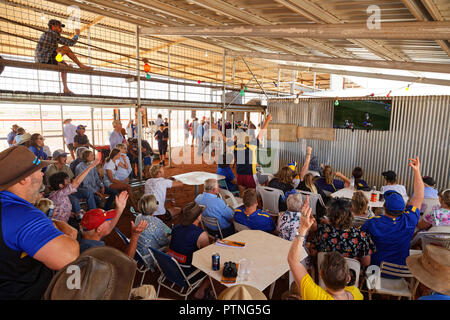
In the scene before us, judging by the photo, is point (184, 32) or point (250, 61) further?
point (250, 61)

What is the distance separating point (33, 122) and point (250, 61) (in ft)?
77.5

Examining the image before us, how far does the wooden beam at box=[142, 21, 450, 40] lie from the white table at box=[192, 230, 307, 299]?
9.99 feet

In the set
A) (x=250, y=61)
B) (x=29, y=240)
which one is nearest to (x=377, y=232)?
(x=29, y=240)

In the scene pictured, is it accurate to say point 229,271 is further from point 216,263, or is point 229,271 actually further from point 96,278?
point 96,278

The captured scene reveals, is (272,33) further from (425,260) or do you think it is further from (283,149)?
(283,149)

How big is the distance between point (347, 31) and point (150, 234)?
3.95m

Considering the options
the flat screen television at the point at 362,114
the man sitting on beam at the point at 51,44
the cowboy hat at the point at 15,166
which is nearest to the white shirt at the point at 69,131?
the man sitting on beam at the point at 51,44

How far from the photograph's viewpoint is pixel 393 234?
10.5 ft

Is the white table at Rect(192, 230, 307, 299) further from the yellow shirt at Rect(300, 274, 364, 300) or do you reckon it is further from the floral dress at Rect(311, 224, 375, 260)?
the yellow shirt at Rect(300, 274, 364, 300)

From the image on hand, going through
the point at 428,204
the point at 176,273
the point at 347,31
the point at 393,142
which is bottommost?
the point at 176,273

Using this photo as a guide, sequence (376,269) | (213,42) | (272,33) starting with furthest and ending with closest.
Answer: (213,42) < (272,33) < (376,269)

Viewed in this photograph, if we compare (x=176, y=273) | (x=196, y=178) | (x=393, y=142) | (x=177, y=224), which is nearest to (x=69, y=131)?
(x=196, y=178)

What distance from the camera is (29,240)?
4.83ft

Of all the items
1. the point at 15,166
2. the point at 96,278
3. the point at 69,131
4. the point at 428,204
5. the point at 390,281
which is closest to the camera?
the point at 96,278
